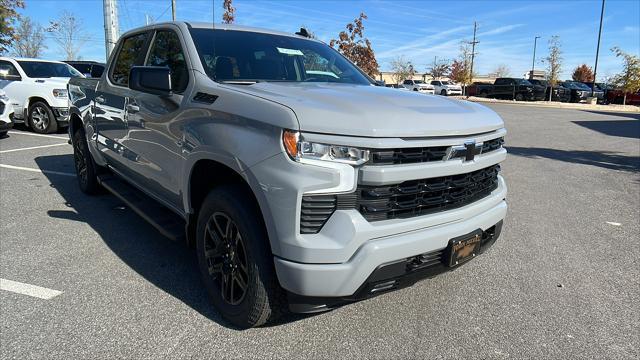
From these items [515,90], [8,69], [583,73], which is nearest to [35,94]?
[8,69]

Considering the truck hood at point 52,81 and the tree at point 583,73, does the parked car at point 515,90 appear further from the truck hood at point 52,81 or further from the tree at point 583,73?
the tree at point 583,73

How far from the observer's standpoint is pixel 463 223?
8.64 ft

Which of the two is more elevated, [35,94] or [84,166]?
[35,94]

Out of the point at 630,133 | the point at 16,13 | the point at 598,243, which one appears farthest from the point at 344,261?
the point at 16,13

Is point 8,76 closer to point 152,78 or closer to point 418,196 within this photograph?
point 152,78

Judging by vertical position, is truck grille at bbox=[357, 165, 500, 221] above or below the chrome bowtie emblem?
below

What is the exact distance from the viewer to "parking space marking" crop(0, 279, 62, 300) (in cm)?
320

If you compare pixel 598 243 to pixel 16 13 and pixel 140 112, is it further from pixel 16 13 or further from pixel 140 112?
pixel 16 13

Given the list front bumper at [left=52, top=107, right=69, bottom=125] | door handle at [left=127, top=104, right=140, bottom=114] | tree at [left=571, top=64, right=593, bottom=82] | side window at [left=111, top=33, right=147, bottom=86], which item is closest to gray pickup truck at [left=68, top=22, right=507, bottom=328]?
door handle at [left=127, top=104, right=140, bottom=114]

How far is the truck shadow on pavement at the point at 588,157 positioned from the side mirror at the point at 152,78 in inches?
334

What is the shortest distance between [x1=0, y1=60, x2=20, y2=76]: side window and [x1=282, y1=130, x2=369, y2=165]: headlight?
1213cm

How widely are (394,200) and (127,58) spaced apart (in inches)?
135

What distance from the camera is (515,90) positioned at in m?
37.2

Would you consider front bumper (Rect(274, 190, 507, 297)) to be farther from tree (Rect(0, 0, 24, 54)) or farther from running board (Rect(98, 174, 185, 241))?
tree (Rect(0, 0, 24, 54))
